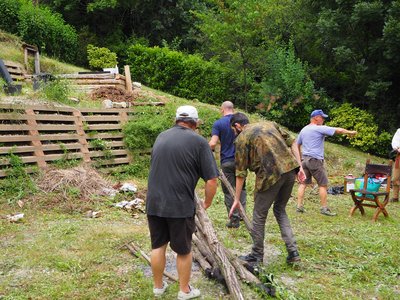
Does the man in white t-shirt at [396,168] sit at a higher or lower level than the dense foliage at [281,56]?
lower

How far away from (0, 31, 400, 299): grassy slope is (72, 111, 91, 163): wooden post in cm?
172

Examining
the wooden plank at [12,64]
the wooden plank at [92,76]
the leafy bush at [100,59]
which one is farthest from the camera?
the leafy bush at [100,59]

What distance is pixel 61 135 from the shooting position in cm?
866

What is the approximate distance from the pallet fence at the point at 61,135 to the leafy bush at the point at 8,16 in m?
10.4

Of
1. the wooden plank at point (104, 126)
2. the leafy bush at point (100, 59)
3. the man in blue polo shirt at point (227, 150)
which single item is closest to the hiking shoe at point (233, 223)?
the man in blue polo shirt at point (227, 150)

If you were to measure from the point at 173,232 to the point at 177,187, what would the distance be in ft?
1.34

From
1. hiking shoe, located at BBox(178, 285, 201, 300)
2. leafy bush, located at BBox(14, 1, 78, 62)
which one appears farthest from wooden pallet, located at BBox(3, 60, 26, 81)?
hiking shoe, located at BBox(178, 285, 201, 300)

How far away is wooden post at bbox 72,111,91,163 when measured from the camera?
889cm

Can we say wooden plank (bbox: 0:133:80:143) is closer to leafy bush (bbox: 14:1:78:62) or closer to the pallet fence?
the pallet fence

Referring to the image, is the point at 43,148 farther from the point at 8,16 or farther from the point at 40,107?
the point at 8,16

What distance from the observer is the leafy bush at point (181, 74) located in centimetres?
1761

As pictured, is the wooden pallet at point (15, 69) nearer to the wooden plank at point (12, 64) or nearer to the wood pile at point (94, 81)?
the wooden plank at point (12, 64)

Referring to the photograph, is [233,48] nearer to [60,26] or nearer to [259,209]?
[60,26]

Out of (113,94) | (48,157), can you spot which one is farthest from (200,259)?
(113,94)
